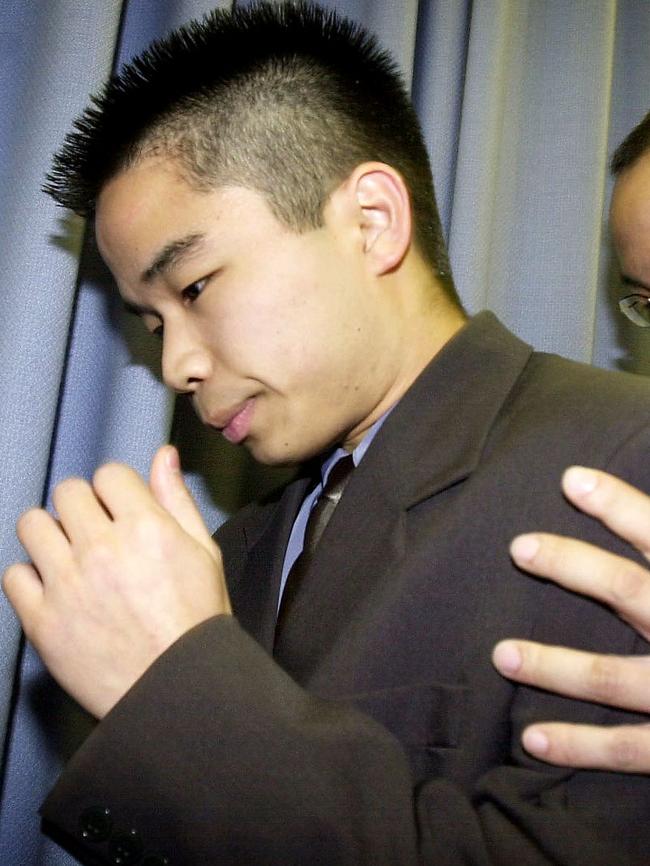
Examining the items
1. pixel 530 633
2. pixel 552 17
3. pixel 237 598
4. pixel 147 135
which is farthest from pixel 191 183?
pixel 552 17

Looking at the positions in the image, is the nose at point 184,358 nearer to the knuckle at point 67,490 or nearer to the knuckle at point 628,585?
the knuckle at point 67,490

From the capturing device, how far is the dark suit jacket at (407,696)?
1.85ft

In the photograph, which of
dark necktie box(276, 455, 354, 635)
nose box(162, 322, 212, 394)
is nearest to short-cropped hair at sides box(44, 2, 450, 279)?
nose box(162, 322, 212, 394)

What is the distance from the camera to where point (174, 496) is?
72 cm

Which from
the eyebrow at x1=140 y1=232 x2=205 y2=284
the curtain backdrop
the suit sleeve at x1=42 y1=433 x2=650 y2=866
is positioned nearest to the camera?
the suit sleeve at x1=42 y1=433 x2=650 y2=866

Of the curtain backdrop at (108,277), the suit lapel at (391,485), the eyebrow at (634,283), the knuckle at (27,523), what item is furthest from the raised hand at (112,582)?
the eyebrow at (634,283)

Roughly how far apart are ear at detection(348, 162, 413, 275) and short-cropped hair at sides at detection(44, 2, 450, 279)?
3cm

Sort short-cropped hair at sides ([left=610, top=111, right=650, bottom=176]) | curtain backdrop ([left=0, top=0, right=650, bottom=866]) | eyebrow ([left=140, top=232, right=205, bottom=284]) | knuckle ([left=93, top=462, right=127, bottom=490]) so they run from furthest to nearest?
short-cropped hair at sides ([left=610, top=111, right=650, bottom=176])
curtain backdrop ([left=0, top=0, right=650, bottom=866])
eyebrow ([left=140, top=232, right=205, bottom=284])
knuckle ([left=93, top=462, right=127, bottom=490])

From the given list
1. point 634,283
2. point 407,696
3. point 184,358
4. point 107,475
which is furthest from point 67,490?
point 634,283

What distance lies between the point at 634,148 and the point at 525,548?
0.82 metres

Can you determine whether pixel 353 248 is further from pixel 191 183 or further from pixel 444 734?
pixel 444 734

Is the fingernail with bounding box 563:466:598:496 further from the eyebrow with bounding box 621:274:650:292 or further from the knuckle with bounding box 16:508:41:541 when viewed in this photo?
the eyebrow with bounding box 621:274:650:292

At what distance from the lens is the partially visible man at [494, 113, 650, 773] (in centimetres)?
57

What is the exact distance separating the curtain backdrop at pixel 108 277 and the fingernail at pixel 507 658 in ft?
2.05
